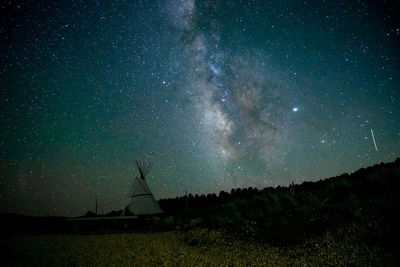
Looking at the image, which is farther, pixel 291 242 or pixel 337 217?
pixel 337 217

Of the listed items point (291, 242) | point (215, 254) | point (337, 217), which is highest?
point (337, 217)

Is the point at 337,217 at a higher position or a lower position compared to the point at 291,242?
higher

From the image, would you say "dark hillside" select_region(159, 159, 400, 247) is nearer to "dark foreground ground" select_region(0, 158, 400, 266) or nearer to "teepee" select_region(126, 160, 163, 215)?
"dark foreground ground" select_region(0, 158, 400, 266)

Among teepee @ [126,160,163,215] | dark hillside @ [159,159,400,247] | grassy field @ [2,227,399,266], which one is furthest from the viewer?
teepee @ [126,160,163,215]

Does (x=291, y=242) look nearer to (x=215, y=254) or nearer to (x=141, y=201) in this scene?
(x=215, y=254)

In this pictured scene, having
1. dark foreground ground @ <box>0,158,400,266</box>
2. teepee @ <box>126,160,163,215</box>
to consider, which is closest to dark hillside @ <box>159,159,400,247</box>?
dark foreground ground @ <box>0,158,400,266</box>

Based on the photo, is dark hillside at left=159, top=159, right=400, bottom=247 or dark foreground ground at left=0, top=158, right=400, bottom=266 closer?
dark foreground ground at left=0, top=158, right=400, bottom=266

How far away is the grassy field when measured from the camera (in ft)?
10.5

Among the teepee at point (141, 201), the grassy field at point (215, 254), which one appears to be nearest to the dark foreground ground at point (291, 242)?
the grassy field at point (215, 254)

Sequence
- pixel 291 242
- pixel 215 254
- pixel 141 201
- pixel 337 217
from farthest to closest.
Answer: pixel 141 201
pixel 337 217
pixel 215 254
pixel 291 242

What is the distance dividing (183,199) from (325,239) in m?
22.4

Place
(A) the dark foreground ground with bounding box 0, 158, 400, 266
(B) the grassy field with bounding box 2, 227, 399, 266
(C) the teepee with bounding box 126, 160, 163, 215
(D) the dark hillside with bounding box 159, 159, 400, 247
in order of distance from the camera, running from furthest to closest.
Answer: (C) the teepee with bounding box 126, 160, 163, 215 → (D) the dark hillside with bounding box 159, 159, 400, 247 → (A) the dark foreground ground with bounding box 0, 158, 400, 266 → (B) the grassy field with bounding box 2, 227, 399, 266

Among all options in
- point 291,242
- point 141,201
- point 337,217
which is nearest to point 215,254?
point 291,242

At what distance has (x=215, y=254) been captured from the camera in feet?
13.6
